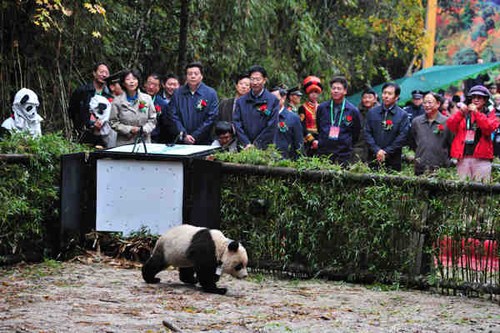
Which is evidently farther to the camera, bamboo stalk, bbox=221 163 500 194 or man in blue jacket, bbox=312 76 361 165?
man in blue jacket, bbox=312 76 361 165

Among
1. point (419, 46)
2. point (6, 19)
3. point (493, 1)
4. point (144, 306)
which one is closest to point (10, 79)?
point (6, 19)

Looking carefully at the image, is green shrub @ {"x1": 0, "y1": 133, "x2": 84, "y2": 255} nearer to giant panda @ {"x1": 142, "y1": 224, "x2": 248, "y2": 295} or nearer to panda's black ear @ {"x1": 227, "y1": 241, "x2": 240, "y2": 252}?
giant panda @ {"x1": 142, "y1": 224, "x2": 248, "y2": 295}

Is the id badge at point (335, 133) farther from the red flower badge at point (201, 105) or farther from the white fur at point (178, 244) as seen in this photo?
the white fur at point (178, 244)

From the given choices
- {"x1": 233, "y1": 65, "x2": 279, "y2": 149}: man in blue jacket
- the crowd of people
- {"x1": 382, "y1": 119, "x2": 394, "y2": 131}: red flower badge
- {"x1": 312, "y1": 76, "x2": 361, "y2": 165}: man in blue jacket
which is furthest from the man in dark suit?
{"x1": 382, "y1": 119, "x2": 394, "y2": 131}: red flower badge

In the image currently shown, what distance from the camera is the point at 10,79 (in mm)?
15242

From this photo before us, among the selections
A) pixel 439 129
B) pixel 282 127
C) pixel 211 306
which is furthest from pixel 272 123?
pixel 211 306

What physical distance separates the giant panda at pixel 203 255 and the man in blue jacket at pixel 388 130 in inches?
163

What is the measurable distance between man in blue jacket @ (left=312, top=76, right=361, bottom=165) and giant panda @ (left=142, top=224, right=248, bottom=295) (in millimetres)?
3937

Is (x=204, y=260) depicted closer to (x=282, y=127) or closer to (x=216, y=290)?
(x=216, y=290)

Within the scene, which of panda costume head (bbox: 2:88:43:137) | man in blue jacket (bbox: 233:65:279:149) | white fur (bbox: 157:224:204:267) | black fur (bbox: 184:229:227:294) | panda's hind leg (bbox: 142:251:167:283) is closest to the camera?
black fur (bbox: 184:229:227:294)

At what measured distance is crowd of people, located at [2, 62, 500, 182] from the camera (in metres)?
11.3

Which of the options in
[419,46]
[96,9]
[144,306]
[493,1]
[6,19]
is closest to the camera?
[144,306]

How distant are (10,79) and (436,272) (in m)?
9.06

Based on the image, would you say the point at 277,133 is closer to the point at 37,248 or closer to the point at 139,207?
the point at 139,207
